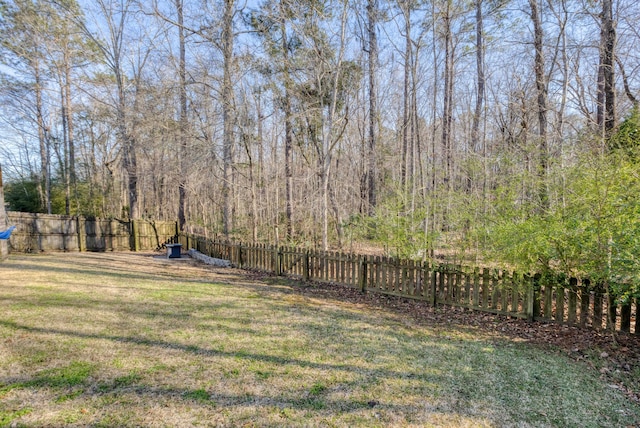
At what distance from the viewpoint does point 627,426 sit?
237 cm

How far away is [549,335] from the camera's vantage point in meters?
4.26

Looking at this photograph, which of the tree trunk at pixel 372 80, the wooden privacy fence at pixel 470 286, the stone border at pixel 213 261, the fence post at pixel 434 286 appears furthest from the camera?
the stone border at pixel 213 261

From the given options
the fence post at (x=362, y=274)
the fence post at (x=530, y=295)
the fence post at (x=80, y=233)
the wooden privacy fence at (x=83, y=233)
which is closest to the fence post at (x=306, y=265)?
the fence post at (x=362, y=274)

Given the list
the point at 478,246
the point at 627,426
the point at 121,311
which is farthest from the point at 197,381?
the point at 478,246

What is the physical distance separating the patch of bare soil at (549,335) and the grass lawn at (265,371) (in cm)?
19

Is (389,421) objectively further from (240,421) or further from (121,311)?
(121,311)

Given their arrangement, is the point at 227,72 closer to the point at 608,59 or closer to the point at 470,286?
the point at 470,286

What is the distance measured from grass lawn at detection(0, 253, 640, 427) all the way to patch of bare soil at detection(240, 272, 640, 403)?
0.62 ft

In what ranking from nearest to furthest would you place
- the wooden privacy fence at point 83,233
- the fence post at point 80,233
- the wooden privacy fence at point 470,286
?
the wooden privacy fence at point 470,286, the wooden privacy fence at point 83,233, the fence post at point 80,233

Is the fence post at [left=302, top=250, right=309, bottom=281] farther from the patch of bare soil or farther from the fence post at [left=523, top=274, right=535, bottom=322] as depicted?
the fence post at [left=523, top=274, right=535, bottom=322]

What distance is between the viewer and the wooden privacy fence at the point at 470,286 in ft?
13.5

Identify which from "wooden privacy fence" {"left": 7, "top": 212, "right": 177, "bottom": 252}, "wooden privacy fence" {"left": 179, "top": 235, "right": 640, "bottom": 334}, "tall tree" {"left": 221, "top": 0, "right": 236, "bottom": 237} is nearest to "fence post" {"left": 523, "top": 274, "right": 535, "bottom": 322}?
"wooden privacy fence" {"left": 179, "top": 235, "right": 640, "bottom": 334}

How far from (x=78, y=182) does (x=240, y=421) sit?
73.9ft

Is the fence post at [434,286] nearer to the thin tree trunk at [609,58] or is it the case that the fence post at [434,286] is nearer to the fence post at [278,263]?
the fence post at [278,263]
